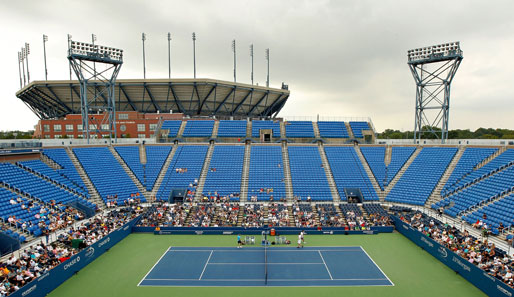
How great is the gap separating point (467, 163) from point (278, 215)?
2559 centimetres

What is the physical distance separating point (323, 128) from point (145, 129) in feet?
127

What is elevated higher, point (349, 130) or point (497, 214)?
point (349, 130)

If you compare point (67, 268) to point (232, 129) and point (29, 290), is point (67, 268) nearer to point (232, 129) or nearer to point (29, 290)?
point (29, 290)

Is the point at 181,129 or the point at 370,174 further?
the point at 181,129

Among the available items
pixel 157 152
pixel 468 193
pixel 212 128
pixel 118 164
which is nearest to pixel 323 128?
pixel 212 128

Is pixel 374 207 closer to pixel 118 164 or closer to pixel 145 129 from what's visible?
pixel 118 164

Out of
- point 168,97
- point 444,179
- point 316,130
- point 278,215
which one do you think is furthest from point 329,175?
point 168,97

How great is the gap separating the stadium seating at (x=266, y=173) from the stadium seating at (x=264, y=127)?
519 cm

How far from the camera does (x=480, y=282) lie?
1681cm

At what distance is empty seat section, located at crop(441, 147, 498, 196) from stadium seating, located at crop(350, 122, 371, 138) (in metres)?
16.4

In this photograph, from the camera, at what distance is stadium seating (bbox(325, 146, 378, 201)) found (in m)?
36.5

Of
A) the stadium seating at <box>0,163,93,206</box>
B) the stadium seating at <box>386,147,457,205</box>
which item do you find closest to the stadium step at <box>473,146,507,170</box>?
the stadium seating at <box>386,147,457,205</box>

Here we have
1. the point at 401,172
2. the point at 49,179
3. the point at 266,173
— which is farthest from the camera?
the point at 266,173

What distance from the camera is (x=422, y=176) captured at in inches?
1442
